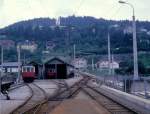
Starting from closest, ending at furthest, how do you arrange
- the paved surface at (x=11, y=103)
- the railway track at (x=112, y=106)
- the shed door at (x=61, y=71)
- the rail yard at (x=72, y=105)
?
the railway track at (x=112, y=106)
the rail yard at (x=72, y=105)
the paved surface at (x=11, y=103)
the shed door at (x=61, y=71)

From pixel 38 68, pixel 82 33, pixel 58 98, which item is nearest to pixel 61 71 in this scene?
pixel 38 68

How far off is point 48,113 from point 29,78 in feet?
172

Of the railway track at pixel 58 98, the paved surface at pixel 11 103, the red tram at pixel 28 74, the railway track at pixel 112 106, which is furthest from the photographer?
the red tram at pixel 28 74

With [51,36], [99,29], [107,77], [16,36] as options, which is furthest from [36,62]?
[99,29]

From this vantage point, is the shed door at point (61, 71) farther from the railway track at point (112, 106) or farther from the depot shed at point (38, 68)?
the railway track at point (112, 106)

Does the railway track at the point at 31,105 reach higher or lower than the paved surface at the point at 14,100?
higher

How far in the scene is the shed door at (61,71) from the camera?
261 ft

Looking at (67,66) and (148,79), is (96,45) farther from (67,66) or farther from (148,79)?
(148,79)

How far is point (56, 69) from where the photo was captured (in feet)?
265

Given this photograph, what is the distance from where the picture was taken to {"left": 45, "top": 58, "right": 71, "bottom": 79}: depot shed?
3130 inches

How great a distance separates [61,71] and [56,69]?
49.0 inches

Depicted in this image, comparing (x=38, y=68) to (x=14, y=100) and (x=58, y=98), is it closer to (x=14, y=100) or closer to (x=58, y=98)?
(x=58, y=98)

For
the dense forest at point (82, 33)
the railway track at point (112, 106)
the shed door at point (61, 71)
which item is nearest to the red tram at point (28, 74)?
the shed door at point (61, 71)

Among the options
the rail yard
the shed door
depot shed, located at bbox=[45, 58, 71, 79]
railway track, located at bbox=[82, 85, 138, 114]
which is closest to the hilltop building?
depot shed, located at bbox=[45, 58, 71, 79]
